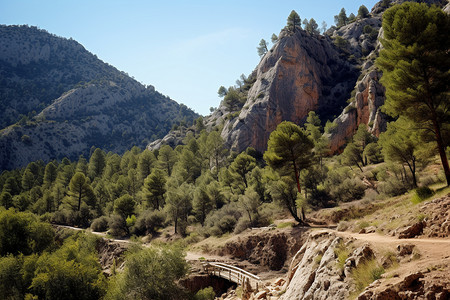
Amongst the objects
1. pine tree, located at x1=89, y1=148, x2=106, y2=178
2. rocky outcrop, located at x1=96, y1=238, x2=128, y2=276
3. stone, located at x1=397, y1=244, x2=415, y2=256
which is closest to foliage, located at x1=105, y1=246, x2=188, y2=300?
rocky outcrop, located at x1=96, y1=238, x2=128, y2=276

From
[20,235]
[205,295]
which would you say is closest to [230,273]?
[205,295]

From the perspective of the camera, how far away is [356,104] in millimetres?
67625

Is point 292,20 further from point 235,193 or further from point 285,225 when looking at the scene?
point 285,225

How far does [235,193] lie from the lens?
4412cm

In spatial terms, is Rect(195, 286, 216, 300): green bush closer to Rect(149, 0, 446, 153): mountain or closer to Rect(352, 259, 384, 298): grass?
Rect(352, 259, 384, 298): grass

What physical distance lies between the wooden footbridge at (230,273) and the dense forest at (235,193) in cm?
356

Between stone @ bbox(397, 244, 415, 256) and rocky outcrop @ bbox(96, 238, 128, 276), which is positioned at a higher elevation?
stone @ bbox(397, 244, 415, 256)

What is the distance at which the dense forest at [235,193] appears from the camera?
15.5 m

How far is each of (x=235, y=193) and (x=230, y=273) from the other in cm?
2214

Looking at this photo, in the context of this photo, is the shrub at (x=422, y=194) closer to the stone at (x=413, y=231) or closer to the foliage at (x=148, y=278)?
the stone at (x=413, y=231)

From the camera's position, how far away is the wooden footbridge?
19.2m

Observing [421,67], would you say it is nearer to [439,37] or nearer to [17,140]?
[439,37]

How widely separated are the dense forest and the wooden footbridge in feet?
11.7

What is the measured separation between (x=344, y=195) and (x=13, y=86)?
224 m
